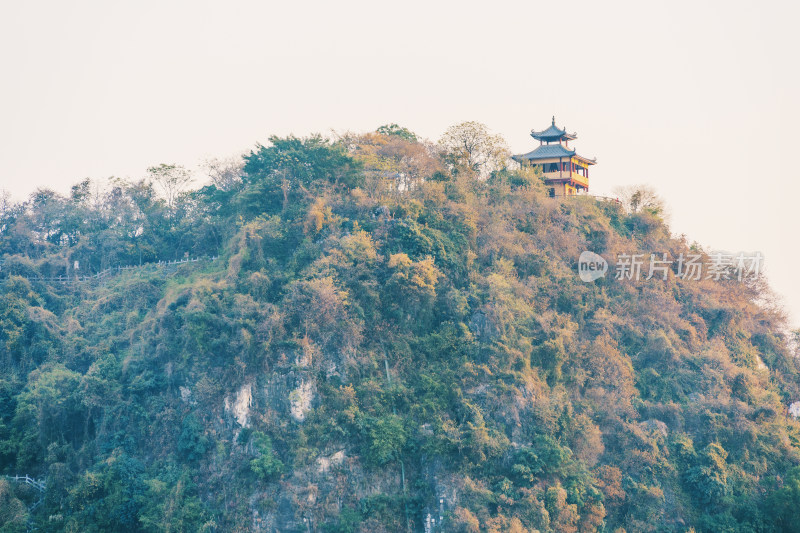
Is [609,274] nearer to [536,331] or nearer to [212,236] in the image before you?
[536,331]

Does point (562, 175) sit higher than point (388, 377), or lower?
higher

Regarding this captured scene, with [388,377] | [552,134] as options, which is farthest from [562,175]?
[388,377]

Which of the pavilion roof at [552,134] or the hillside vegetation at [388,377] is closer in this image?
the hillside vegetation at [388,377]

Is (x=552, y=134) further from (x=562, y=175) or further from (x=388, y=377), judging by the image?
(x=388, y=377)

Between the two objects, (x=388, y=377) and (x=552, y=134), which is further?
(x=552, y=134)

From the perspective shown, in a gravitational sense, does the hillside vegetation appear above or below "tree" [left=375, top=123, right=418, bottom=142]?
below

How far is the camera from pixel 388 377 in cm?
2616

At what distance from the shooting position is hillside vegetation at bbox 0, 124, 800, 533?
24.2 meters

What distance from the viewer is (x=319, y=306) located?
85.1 feet

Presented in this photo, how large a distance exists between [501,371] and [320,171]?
11053 mm

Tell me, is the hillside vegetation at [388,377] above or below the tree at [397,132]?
below

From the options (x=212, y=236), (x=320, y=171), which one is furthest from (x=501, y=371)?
(x=212, y=236)

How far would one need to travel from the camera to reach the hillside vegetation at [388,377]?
2419 cm

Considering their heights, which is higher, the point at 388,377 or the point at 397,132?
the point at 397,132
